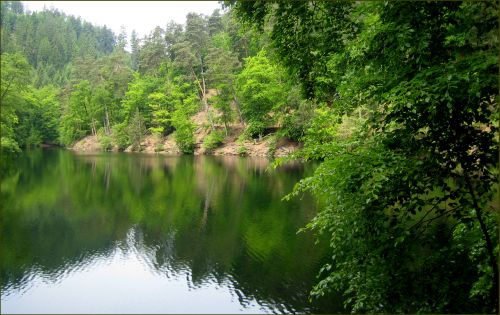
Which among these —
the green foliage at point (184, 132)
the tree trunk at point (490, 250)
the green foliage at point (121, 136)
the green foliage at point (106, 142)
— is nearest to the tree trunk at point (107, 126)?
the green foliage at point (106, 142)

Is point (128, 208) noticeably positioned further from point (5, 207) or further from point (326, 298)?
point (326, 298)

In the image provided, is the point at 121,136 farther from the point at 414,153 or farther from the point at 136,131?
the point at 414,153

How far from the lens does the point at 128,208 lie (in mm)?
21953

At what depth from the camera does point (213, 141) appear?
170 feet

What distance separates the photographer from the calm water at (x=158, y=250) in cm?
1088

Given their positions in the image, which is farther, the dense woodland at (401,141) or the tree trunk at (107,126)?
the tree trunk at (107,126)

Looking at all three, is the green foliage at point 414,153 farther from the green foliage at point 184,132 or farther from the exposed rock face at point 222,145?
the green foliage at point 184,132

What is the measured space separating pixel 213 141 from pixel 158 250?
37.4 meters

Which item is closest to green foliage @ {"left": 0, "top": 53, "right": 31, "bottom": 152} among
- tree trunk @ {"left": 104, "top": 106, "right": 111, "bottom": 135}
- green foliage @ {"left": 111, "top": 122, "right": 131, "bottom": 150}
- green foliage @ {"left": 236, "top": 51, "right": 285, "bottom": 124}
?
green foliage @ {"left": 236, "top": 51, "right": 285, "bottom": 124}

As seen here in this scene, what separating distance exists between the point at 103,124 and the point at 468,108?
74048mm

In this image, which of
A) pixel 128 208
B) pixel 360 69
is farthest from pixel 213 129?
pixel 360 69

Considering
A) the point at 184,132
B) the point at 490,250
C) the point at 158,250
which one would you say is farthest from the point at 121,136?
the point at 490,250

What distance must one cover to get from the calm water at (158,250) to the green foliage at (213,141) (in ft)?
78.4

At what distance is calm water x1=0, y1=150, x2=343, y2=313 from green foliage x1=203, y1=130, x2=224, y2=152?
23.9m
